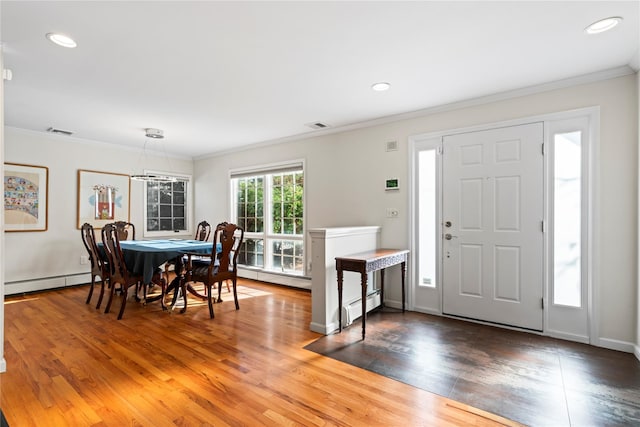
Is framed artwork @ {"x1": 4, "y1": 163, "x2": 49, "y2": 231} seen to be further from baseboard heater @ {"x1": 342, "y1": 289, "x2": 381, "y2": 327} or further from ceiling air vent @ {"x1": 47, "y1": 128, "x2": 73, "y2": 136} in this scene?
baseboard heater @ {"x1": 342, "y1": 289, "x2": 381, "y2": 327}

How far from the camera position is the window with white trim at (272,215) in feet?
16.9

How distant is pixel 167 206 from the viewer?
20.6ft

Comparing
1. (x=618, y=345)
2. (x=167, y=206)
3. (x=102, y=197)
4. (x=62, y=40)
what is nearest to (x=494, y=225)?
(x=618, y=345)

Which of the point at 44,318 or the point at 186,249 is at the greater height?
the point at 186,249

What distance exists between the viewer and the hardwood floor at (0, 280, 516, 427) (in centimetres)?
178

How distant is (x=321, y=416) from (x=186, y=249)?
2701mm

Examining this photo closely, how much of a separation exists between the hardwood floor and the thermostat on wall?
1895 mm

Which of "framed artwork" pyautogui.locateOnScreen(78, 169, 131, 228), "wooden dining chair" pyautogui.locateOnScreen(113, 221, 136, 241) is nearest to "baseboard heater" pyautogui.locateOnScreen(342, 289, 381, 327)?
"wooden dining chair" pyautogui.locateOnScreen(113, 221, 136, 241)

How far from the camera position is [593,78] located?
277 cm

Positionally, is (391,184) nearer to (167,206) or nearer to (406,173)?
(406,173)

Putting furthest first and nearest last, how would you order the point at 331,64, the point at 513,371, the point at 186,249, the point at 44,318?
the point at 186,249 < the point at 44,318 < the point at 331,64 < the point at 513,371

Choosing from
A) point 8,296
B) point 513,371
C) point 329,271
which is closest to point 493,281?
point 513,371

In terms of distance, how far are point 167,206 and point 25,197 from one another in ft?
6.94

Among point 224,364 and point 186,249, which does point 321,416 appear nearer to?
point 224,364
